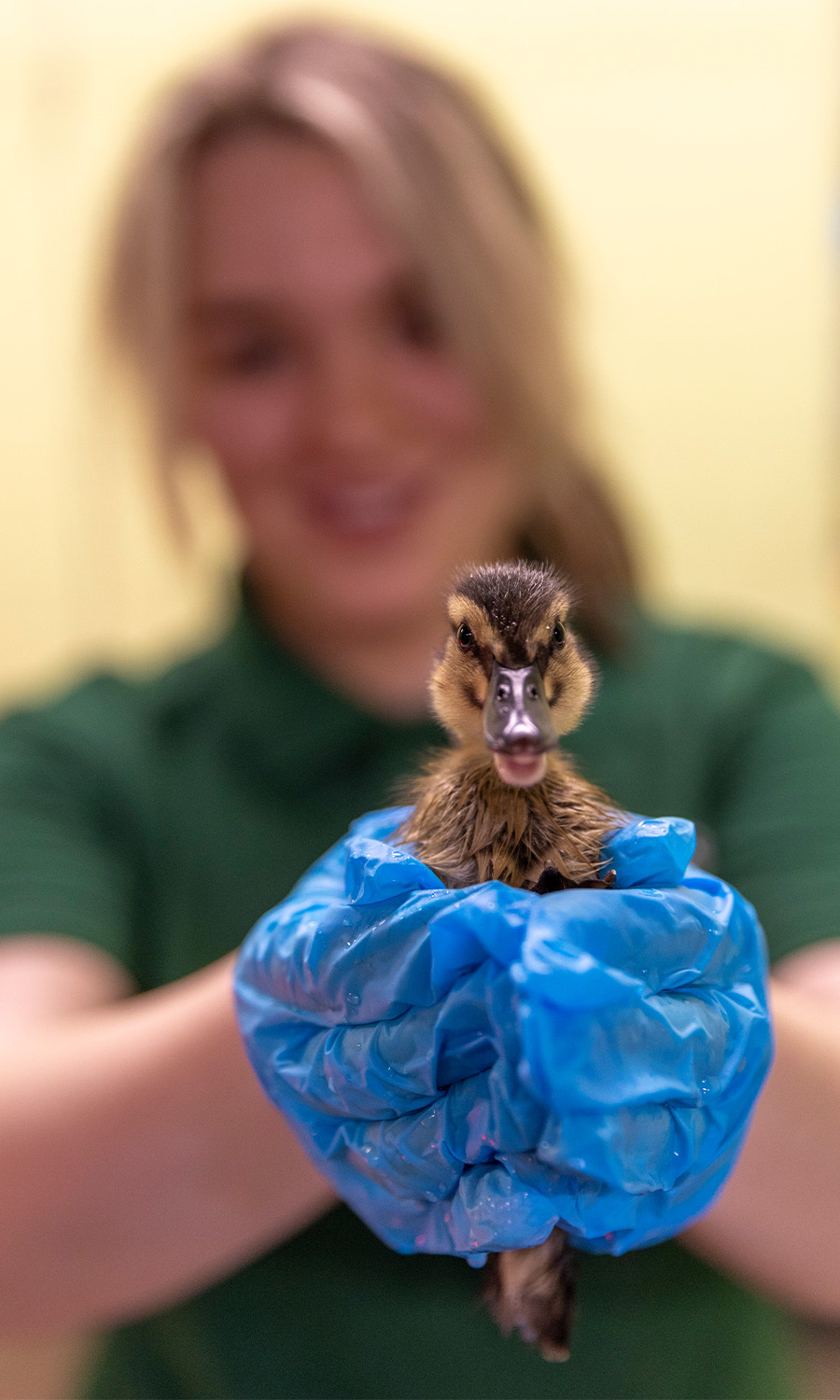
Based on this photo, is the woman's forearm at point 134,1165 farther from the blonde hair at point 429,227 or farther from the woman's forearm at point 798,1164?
the blonde hair at point 429,227

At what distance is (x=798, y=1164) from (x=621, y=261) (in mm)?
2040

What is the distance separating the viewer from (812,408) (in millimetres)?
2205

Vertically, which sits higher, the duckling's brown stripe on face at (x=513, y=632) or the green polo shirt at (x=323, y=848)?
the duckling's brown stripe on face at (x=513, y=632)

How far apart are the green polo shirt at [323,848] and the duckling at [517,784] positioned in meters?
0.13

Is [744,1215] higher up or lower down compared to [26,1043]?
lower down

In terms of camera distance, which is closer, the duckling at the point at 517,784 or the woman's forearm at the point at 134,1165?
the duckling at the point at 517,784

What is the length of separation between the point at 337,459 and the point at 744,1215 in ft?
2.81

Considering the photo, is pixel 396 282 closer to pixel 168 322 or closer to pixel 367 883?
pixel 168 322

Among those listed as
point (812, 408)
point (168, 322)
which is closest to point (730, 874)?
point (168, 322)

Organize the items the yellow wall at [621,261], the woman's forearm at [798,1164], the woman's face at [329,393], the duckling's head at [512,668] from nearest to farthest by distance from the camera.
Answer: the duckling's head at [512,668], the woman's forearm at [798,1164], the woman's face at [329,393], the yellow wall at [621,261]

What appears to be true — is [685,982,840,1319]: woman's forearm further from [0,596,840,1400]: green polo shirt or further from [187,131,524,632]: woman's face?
[187,131,524,632]: woman's face

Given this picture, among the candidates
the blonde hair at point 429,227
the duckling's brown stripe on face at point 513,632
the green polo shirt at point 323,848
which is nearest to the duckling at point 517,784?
the duckling's brown stripe on face at point 513,632

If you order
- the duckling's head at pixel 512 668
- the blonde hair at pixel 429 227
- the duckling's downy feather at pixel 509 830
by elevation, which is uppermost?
the blonde hair at pixel 429 227

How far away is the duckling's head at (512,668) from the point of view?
19.1 inches
